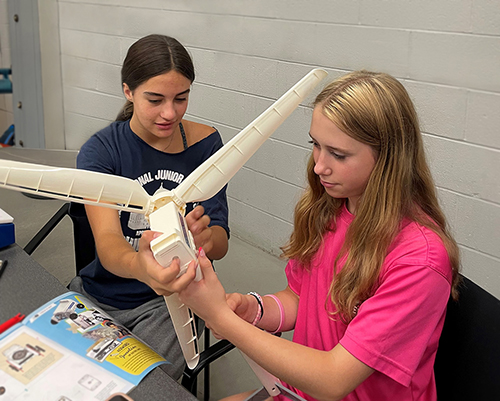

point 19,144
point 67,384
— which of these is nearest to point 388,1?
point 67,384

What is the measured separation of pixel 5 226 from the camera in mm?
1405

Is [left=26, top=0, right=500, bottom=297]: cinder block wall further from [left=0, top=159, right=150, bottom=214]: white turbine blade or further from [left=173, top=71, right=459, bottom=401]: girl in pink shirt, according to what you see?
[left=0, top=159, right=150, bottom=214]: white turbine blade

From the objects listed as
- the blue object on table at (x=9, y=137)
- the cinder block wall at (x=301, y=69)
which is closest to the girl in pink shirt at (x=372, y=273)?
the cinder block wall at (x=301, y=69)

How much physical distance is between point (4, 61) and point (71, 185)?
179 inches

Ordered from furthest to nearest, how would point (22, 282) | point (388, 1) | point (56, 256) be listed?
point (56, 256) → point (388, 1) → point (22, 282)

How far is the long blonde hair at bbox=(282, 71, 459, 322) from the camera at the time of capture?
3.45ft

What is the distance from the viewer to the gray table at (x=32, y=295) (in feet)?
3.10

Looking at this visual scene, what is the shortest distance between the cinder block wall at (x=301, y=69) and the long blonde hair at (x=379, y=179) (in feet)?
3.46

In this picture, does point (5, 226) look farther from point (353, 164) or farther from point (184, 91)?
point (353, 164)

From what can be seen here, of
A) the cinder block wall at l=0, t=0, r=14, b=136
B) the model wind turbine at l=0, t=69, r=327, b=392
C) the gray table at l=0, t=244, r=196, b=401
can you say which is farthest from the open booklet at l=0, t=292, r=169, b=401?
the cinder block wall at l=0, t=0, r=14, b=136

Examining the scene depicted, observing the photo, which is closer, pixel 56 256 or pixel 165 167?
pixel 165 167

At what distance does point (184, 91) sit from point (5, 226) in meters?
0.61

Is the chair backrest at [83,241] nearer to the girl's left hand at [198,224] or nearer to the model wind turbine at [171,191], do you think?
the girl's left hand at [198,224]

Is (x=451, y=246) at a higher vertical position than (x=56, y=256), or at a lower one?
higher
